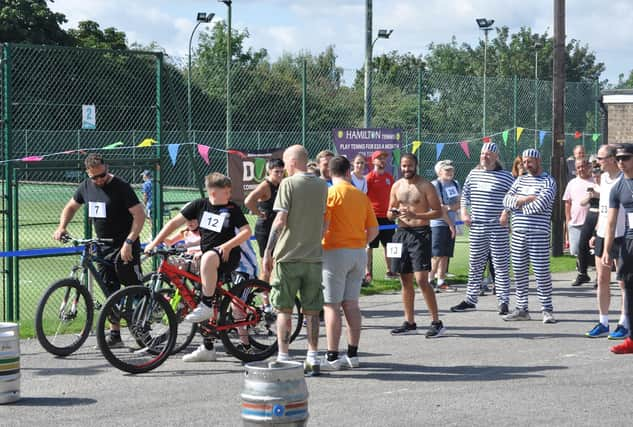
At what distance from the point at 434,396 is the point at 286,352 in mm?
1373

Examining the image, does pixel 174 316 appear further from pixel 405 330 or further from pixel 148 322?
pixel 405 330

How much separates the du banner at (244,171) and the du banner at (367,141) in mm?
1670

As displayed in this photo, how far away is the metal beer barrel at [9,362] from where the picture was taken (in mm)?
7738

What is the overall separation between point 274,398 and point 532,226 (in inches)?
255

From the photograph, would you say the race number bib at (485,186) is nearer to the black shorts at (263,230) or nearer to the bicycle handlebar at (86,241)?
A: the black shorts at (263,230)

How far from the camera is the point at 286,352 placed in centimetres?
893

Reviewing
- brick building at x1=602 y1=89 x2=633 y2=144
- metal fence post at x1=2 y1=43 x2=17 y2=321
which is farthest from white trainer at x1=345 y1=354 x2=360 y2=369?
brick building at x1=602 y1=89 x2=633 y2=144

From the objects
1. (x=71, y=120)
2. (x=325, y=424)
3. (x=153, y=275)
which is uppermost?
(x=71, y=120)

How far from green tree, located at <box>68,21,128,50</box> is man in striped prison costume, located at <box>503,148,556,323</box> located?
52.6 metres

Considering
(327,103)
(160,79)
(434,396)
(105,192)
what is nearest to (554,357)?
(434,396)

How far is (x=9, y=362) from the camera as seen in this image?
25.4 ft

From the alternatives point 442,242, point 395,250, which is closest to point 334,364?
point 395,250

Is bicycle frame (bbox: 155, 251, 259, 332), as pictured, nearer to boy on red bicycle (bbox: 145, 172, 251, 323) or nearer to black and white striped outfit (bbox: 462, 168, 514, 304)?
boy on red bicycle (bbox: 145, 172, 251, 323)

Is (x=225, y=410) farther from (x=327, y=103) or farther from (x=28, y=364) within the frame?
(x=327, y=103)
